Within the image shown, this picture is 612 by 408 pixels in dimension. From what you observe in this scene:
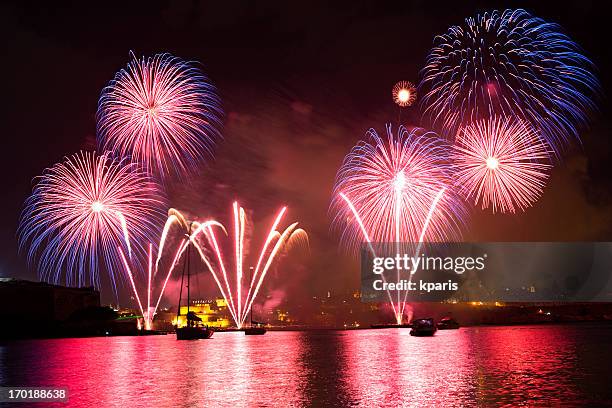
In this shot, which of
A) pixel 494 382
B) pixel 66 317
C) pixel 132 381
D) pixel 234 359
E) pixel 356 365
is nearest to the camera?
pixel 494 382

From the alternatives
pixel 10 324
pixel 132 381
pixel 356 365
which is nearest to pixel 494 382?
pixel 356 365

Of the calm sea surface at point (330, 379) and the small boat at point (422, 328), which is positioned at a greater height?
the small boat at point (422, 328)

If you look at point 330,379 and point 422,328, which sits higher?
point 422,328

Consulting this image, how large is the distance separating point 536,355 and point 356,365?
20.4 metres

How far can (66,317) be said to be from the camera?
16350 cm

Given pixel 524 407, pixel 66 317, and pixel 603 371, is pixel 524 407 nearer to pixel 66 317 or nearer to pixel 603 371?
pixel 603 371

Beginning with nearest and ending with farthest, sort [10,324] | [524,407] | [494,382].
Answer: [524,407], [494,382], [10,324]

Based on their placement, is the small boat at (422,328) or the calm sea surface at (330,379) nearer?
the calm sea surface at (330,379)

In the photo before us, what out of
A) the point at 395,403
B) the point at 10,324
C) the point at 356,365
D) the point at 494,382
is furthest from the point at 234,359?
the point at 10,324

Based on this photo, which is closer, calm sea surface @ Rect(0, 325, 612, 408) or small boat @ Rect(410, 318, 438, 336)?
calm sea surface @ Rect(0, 325, 612, 408)

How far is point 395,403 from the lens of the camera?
108 ft

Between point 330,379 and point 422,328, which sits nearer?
point 330,379

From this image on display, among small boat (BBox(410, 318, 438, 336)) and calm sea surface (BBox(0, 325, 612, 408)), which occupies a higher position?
small boat (BBox(410, 318, 438, 336))

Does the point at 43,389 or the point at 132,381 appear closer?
the point at 43,389
